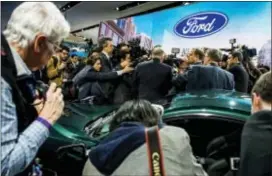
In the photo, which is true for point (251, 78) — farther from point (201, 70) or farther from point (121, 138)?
point (121, 138)

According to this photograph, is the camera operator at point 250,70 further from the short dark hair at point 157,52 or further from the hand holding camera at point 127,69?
the hand holding camera at point 127,69

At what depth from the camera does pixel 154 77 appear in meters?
5.16

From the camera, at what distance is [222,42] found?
23.9 ft

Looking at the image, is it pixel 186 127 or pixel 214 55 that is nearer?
pixel 186 127

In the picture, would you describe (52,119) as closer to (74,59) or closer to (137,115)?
(137,115)

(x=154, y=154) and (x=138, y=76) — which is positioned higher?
(x=154, y=154)

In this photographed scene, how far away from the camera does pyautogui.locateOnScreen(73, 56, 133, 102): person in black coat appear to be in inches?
200

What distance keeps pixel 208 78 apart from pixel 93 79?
133 cm

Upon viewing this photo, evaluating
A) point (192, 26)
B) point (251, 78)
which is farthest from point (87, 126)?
point (192, 26)

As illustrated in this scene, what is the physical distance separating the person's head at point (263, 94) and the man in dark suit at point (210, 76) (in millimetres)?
2406

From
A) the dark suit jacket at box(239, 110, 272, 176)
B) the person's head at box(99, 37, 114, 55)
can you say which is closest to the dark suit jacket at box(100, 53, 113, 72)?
the person's head at box(99, 37, 114, 55)

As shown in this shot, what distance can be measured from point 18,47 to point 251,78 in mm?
4524

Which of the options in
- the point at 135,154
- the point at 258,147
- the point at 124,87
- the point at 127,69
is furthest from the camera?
the point at 124,87

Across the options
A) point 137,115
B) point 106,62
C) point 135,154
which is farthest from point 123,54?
point 135,154
